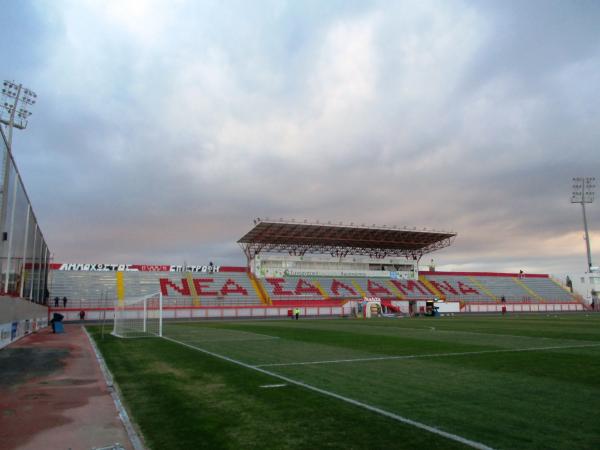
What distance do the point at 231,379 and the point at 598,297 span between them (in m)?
86.2

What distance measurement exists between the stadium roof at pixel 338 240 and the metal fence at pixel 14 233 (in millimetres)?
36600

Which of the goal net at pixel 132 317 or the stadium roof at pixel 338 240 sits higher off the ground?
the stadium roof at pixel 338 240

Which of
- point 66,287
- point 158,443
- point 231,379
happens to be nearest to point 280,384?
point 231,379

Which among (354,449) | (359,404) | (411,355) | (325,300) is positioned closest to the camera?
(354,449)

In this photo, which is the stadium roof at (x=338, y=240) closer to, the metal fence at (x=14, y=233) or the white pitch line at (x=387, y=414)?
the metal fence at (x=14, y=233)

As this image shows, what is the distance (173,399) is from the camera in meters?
8.89

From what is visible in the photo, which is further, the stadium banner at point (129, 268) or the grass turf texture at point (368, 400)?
the stadium banner at point (129, 268)

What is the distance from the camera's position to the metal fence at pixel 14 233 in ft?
61.2

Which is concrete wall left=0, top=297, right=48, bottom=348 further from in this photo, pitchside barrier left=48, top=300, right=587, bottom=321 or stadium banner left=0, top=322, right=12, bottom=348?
pitchside barrier left=48, top=300, right=587, bottom=321

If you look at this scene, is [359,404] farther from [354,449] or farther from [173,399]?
[173,399]

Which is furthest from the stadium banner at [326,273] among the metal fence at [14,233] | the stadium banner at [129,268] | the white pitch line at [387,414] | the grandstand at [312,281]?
the white pitch line at [387,414]

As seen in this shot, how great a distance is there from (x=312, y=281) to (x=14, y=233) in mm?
52989

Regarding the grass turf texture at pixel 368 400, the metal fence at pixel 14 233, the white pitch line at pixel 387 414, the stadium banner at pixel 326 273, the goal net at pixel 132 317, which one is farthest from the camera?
the stadium banner at pixel 326 273

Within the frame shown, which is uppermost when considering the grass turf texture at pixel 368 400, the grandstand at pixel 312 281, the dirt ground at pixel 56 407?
the grandstand at pixel 312 281
